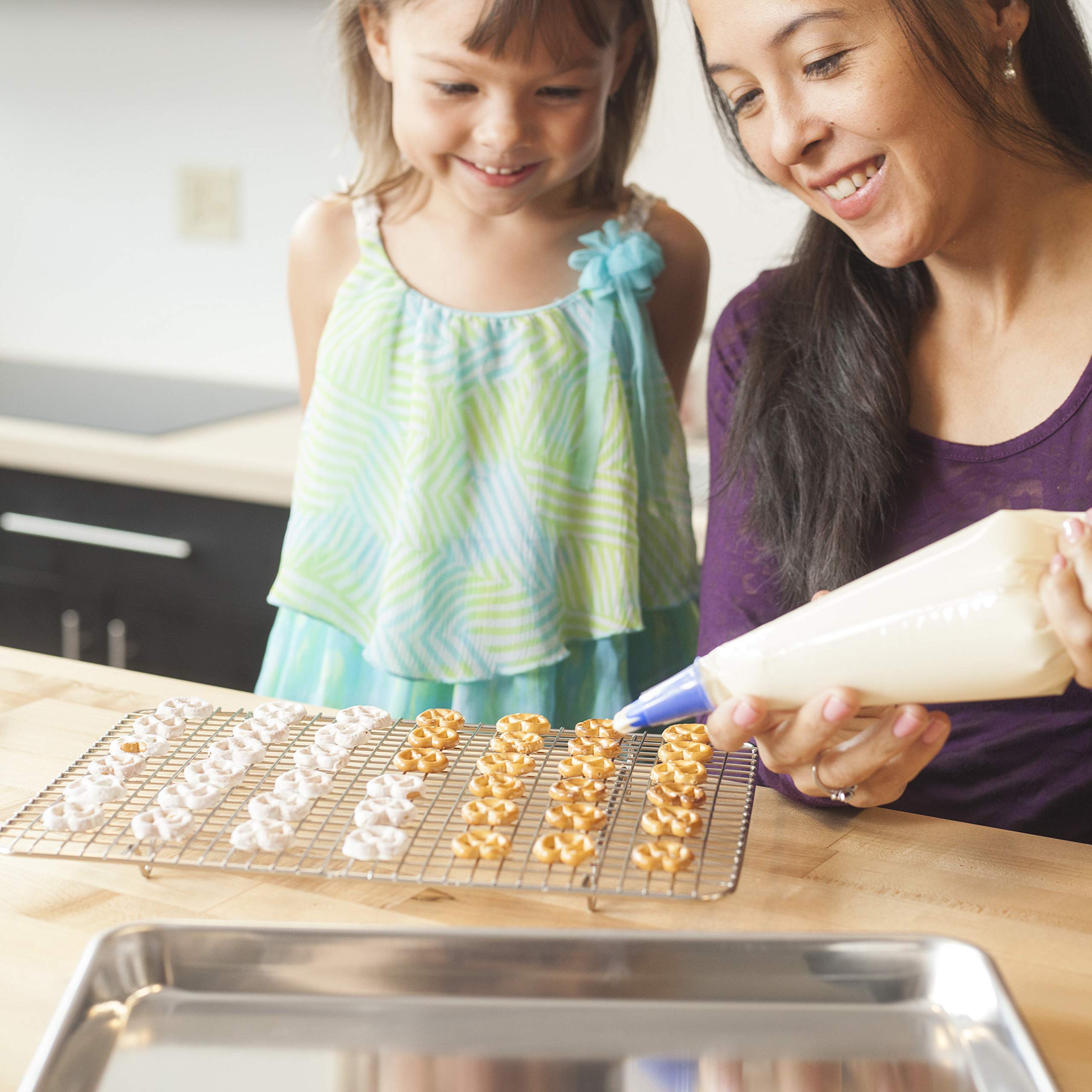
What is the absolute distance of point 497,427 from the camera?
133 centimetres

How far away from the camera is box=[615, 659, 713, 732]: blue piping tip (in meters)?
0.77

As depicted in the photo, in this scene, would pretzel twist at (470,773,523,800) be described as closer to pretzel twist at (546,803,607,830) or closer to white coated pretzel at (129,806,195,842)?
pretzel twist at (546,803,607,830)

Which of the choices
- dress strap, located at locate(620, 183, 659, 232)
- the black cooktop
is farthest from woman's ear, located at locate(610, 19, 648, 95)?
the black cooktop

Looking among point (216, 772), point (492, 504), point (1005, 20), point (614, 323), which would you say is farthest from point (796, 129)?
point (216, 772)

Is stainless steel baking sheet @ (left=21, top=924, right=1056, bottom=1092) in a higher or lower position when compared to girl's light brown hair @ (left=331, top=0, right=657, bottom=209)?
lower

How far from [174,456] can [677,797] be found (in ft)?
4.49

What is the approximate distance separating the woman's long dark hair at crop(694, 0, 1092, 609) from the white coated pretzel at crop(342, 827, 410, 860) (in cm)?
51

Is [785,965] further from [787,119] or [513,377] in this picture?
[513,377]

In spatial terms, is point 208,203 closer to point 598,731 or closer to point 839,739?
point 598,731

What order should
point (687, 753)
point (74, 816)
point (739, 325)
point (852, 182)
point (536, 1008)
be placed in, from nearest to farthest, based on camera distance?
point (536, 1008)
point (74, 816)
point (687, 753)
point (852, 182)
point (739, 325)

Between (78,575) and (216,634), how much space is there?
0.95 feet

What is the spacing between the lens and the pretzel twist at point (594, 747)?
0.86 m

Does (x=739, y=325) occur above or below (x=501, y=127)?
below

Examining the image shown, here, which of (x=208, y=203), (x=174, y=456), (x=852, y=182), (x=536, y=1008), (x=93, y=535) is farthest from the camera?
(x=208, y=203)
